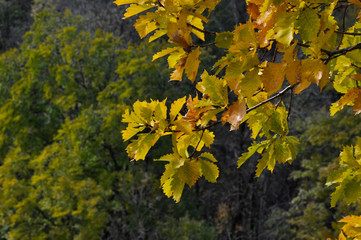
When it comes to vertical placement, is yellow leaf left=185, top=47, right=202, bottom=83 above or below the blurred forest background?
above

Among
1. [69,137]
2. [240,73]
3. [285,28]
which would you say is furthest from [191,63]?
[69,137]

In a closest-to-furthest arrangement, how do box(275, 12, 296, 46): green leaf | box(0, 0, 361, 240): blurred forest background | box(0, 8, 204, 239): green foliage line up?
box(275, 12, 296, 46): green leaf
box(0, 0, 361, 240): blurred forest background
box(0, 8, 204, 239): green foliage

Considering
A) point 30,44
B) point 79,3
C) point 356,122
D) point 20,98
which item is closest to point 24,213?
point 20,98

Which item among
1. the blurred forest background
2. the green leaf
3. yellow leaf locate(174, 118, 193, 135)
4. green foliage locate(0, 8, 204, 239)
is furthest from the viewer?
green foliage locate(0, 8, 204, 239)

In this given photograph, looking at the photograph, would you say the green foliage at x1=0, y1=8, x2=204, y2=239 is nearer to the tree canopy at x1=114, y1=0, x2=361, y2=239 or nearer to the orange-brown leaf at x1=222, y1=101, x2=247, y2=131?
the tree canopy at x1=114, y1=0, x2=361, y2=239

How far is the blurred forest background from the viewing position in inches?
248

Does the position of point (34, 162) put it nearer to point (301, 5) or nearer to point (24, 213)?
point (24, 213)

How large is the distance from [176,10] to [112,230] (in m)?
6.55

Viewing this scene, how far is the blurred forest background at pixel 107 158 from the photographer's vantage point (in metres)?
6.30

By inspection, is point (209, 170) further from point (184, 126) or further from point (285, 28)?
point (285, 28)

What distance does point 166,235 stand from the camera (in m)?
7.08

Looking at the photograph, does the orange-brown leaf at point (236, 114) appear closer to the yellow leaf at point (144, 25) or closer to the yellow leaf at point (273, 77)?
the yellow leaf at point (273, 77)

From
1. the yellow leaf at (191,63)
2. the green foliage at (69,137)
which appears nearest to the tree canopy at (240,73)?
the yellow leaf at (191,63)

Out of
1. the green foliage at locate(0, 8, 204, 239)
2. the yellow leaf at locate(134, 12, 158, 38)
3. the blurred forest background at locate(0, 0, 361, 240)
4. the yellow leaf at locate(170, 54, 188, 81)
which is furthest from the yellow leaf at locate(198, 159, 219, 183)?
the green foliage at locate(0, 8, 204, 239)
